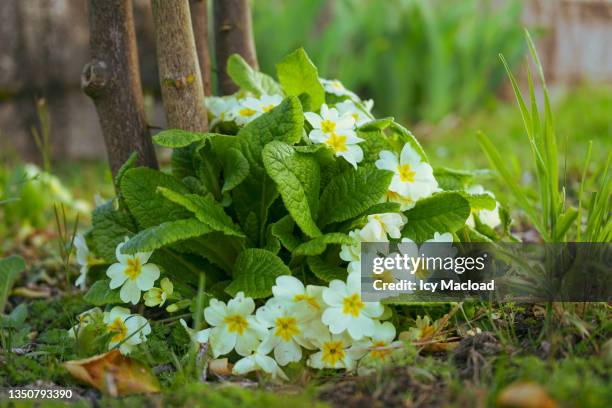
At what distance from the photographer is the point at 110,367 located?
1.38 m

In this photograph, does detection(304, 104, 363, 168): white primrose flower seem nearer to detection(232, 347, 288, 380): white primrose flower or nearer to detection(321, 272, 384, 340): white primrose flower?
detection(321, 272, 384, 340): white primrose flower

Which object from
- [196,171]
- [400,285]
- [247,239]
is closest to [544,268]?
[400,285]

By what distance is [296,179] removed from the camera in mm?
1560

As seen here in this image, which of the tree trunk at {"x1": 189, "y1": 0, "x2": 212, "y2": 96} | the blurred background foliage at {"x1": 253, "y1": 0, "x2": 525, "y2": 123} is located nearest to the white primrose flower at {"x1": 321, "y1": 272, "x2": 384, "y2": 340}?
the tree trunk at {"x1": 189, "y1": 0, "x2": 212, "y2": 96}

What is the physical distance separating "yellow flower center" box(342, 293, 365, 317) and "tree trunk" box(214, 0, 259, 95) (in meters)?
0.96

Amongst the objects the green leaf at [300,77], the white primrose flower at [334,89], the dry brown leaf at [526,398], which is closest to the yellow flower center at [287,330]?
the dry brown leaf at [526,398]

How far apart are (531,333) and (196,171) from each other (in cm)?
84

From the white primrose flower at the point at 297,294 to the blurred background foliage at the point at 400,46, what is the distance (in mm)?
3012

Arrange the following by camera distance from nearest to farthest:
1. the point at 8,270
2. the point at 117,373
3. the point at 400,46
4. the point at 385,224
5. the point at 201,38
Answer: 1. the point at 117,373
2. the point at 385,224
3. the point at 8,270
4. the point at 201,38
5. the point at 400,46

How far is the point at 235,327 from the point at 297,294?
6.0 inches

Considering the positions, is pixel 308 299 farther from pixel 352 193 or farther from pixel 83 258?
pixel 83 258

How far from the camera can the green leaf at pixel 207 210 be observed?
1489mm

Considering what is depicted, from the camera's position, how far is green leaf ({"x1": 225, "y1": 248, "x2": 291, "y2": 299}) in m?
1.51

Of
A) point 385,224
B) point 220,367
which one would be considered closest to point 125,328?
point 220,367
